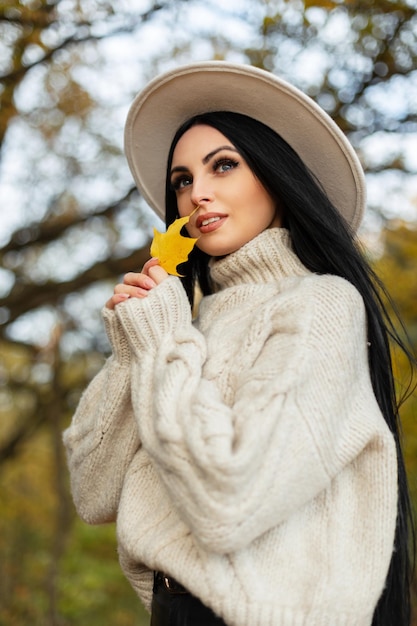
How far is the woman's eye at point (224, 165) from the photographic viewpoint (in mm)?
2277

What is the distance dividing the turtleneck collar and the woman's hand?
0.22 m

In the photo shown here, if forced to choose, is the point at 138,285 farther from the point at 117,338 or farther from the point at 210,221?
the point at 210,221

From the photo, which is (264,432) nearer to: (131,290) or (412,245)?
(131,290)

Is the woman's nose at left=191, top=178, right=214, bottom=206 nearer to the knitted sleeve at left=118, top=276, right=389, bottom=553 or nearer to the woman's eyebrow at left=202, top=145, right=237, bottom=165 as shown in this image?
the woman's eyebrow at left=202, top=145, right=237, bottom=165

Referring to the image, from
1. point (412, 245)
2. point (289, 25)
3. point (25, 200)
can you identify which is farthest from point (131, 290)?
point (25, 200)

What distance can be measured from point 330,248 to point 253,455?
2.66 feet

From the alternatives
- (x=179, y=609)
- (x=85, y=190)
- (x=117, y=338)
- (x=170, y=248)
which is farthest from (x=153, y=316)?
(x=85, y=190)

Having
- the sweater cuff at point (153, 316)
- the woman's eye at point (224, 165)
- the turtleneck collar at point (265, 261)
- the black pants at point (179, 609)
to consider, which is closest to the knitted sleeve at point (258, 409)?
the sweater cuff at point (153, 316)

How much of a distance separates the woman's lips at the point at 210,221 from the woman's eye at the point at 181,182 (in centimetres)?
19

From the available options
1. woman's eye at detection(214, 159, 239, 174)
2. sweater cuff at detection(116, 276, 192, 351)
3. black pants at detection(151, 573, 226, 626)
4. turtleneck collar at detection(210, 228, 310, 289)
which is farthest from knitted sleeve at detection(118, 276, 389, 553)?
woman's eye at detection(214, 159, 239, 174)

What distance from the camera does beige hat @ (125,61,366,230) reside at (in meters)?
2.26

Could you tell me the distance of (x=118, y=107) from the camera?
5.92 meters

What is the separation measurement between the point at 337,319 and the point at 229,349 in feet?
0.95

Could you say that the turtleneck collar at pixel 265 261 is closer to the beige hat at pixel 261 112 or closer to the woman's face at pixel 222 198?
the woman's face at pixel 222 198
